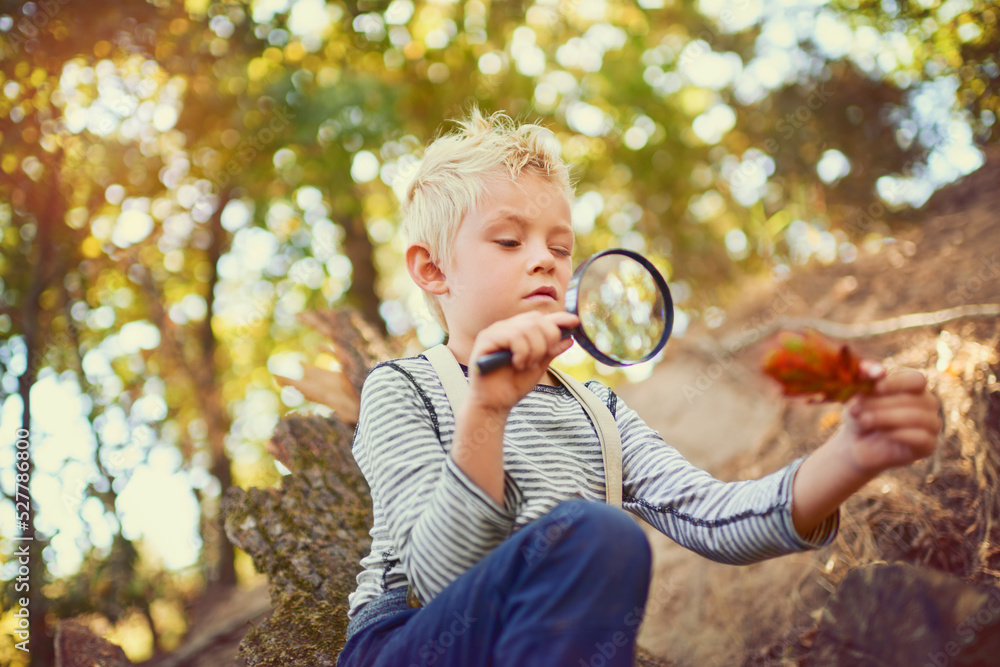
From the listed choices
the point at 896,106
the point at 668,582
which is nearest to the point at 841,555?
the point at 668,582

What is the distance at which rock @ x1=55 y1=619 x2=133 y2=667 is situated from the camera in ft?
9.95

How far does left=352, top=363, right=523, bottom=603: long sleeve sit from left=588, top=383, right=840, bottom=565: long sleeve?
1.45 feet

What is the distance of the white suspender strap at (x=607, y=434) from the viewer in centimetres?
196

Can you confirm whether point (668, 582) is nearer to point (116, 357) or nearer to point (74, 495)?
point (74, 495)

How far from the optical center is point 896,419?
132 cm

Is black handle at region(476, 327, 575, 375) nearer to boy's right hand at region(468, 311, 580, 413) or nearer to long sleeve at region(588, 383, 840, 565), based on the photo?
boy's right hand at region(468, 311, 580, 413)

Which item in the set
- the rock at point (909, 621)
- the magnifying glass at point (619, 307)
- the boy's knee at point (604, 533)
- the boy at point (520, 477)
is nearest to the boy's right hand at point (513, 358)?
the boy at point (520, 477)

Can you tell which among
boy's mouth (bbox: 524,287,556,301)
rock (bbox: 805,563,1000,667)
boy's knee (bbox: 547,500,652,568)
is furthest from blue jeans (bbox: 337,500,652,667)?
rock (bbox: 805,563,1000,667)

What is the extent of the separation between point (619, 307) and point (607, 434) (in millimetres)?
412

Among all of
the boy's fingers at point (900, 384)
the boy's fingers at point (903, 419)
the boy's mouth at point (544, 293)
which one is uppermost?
the boy's mouth at point (544, 293)

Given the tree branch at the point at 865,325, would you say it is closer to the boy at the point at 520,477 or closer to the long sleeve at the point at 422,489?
the boy at the point at 520,477

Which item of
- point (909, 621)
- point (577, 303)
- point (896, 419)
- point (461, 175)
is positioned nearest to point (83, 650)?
point (461, 175)

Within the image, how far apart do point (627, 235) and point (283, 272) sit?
5775mm
